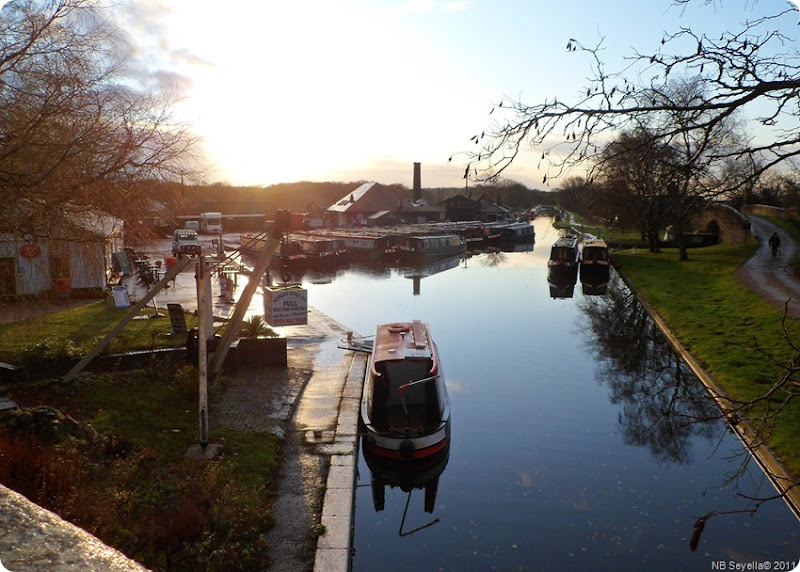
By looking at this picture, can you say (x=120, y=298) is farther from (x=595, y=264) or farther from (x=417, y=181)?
(x=417, y=181)

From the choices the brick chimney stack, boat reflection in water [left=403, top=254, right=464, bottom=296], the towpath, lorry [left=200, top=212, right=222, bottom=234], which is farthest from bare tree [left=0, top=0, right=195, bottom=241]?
the brick chimney stack

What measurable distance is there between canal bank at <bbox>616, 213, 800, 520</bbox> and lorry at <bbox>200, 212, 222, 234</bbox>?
4349cm

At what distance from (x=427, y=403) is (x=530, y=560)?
13.6 feet

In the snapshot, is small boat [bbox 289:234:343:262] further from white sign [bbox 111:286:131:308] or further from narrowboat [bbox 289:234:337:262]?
white sign [bbox 111:286:131:308]

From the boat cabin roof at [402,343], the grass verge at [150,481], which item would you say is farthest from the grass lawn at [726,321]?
the grass verge at [150,481]

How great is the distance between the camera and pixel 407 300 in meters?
33.7

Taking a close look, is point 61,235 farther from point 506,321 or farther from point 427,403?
point 506,321

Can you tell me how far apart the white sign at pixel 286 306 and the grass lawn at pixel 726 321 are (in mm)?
11989

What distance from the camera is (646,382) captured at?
19.1 meters

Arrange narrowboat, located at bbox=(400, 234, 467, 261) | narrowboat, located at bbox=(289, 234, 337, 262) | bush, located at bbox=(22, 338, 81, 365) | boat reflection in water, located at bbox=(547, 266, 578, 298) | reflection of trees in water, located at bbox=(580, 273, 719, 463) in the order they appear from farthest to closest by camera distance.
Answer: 1. narrowboat, located at bbox=(400, 234, 467, 261)
2. narrowboat, located at bbox=(289, 234, 337, 262)
3. boat reflection in water, located at bbox=(547, 266, 578, 298)
4. reflection of trees in water, located at bbox=(580, 273, 719, 463)
5. bush, located at bbox=(22, 338, 81, 365)

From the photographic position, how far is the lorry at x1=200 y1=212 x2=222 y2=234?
224 ft

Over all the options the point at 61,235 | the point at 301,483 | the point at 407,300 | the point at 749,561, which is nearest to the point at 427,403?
the point at 301,483

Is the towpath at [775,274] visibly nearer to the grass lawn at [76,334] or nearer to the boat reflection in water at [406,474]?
the boat reflection in water at [406,474]

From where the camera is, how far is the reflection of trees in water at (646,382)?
14.8 meters
